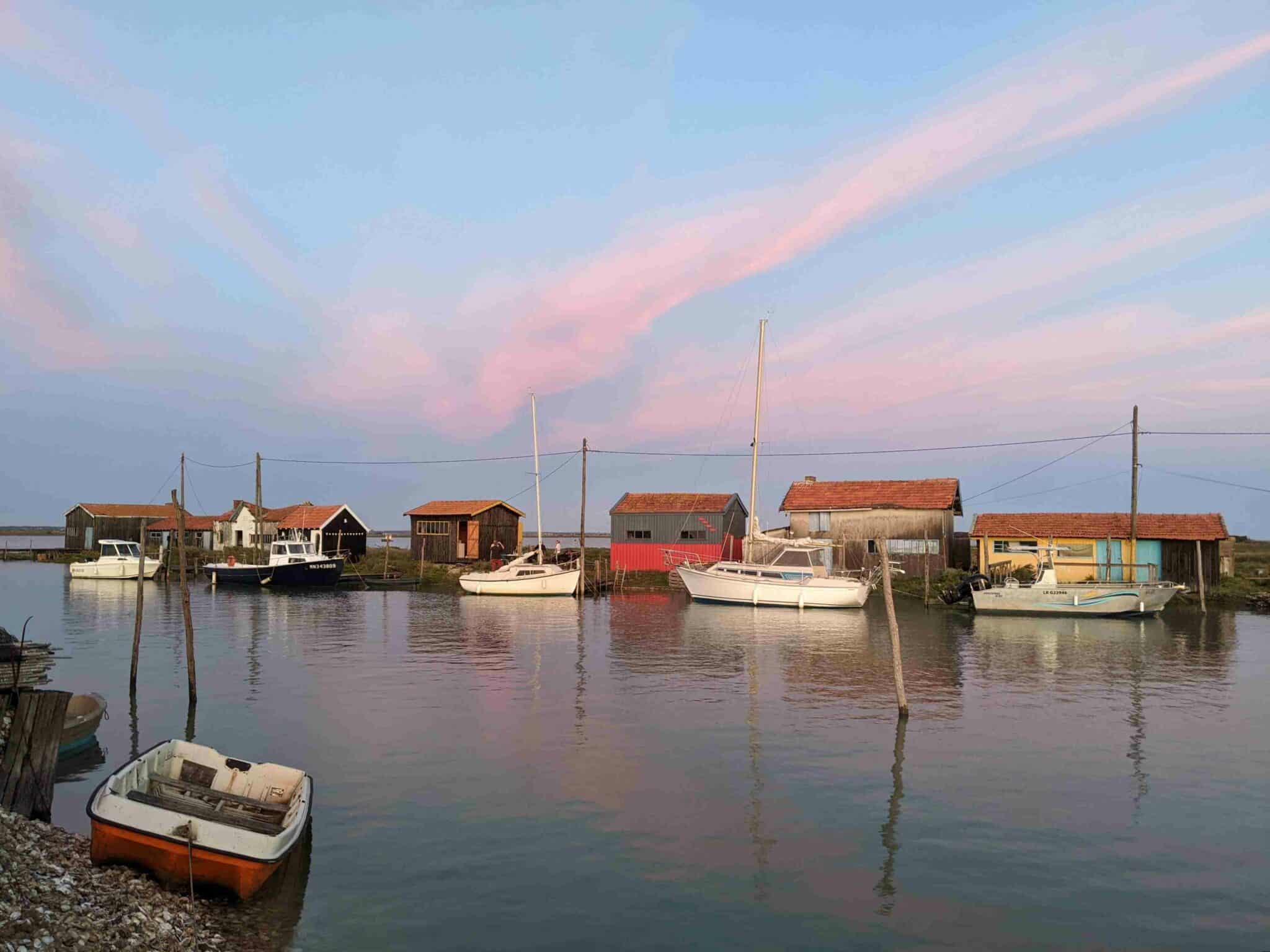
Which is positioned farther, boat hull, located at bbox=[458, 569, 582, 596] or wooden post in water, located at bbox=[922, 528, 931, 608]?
boat hull, located at bbox=[458, 569, 582, 596]

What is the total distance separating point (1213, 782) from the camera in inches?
674

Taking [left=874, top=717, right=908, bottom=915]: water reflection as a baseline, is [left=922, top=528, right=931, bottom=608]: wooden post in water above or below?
above

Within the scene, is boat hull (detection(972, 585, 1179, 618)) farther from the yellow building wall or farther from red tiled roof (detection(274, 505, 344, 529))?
red tiled roof (detection(274, 505, 344, 529))

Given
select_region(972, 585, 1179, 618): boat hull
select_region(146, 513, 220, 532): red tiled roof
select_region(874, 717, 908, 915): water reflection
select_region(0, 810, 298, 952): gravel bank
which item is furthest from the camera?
select_region(146, 513, 220, 532): red tiled roof

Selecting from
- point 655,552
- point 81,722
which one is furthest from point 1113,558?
point 81,722

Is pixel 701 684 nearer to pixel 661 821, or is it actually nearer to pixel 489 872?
pixel 661 821

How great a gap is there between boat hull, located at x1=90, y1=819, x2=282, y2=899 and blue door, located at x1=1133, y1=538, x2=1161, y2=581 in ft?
177

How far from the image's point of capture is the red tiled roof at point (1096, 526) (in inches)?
2062

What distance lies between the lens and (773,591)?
50469mm

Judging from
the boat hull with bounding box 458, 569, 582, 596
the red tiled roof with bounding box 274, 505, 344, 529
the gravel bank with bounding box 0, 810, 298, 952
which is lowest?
the gravel bank with bounding box 0, 810, 298, 952

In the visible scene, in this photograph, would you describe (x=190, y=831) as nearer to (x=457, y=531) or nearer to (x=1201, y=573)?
(x=1201, y=573)

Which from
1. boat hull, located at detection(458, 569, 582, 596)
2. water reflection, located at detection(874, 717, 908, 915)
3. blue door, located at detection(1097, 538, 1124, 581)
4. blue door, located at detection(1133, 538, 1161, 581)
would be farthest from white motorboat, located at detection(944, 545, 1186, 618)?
water reflection, located at detection(874, 717, 908, 915)

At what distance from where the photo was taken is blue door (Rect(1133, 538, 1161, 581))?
52938mm

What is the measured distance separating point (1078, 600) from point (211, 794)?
4390cm
